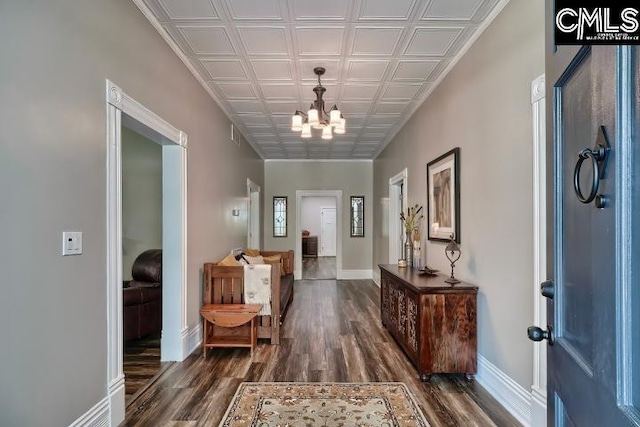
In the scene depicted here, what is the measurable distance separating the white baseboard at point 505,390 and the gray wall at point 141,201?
438 cm

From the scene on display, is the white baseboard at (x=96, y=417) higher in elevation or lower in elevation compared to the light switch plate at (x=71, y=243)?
lower

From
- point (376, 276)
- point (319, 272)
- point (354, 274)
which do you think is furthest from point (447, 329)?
point (319, 272)

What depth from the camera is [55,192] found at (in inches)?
67.5

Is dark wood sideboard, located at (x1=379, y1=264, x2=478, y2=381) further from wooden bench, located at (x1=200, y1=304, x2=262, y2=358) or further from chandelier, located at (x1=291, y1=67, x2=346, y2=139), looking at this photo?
chandelier, located at (x1=291, y1=67, x2=346, y2=139)

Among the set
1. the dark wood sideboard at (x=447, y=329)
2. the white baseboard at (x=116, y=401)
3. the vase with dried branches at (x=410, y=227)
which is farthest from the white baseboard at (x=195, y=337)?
the vase with dried branches at (x=410, y=227)

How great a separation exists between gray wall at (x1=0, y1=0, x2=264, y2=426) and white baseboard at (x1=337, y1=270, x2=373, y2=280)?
650 centimetres

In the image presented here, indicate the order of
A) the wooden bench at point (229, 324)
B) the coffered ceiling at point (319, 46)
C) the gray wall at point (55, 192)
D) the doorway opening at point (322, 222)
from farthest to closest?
1. the doorway opening at point (322, 222)
2. the wooden bench at point (229, 324)
3. the coffered ceiling at point (319, 46)
4. the gray wall at point (55, 192)

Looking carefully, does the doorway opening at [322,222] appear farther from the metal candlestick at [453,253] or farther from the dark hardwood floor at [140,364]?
the metal candlestick at [453,253]

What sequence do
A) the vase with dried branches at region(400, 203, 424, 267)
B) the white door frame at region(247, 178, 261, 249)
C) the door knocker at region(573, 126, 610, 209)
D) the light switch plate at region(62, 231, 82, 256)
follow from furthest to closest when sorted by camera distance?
the white door frame at region(247, 178, 261, 249) < the vase with dried branches at region(400, 203, 424, 267) < the light switch plate at region(62, 231, 82, 256) < the door knocker at region(573, 126, 610, 209)

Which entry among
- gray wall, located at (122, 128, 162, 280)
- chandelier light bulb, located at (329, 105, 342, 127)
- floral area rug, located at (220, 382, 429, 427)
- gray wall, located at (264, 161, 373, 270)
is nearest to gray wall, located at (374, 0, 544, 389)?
floral area rug, located at (220, 382, 429, 427)

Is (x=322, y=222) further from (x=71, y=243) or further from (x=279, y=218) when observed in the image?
(x=71, y=243)

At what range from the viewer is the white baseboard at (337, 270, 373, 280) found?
27.5 feet

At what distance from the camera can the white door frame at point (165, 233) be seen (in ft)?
7.08

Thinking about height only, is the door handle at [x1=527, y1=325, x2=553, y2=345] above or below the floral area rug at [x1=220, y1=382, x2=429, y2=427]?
above
